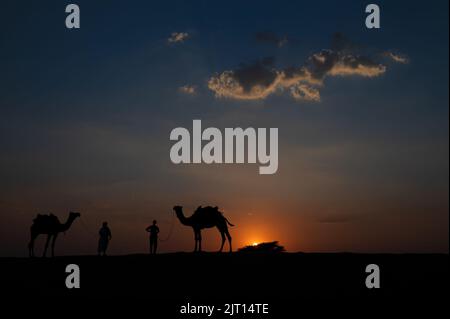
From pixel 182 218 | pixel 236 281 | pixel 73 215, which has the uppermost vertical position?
pixel 73 215

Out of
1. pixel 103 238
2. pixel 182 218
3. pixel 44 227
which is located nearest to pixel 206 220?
pixel 182 218

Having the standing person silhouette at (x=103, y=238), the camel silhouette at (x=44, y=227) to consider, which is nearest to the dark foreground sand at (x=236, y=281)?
Answer: the standing person silhouette at (x=103, y=238)

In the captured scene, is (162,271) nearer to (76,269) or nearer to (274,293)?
(76,269)

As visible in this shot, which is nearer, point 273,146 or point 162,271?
point 162,271

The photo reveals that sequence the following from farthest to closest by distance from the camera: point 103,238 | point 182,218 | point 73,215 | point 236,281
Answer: point 73,215
point 182,218
point 103,238
point 236,281

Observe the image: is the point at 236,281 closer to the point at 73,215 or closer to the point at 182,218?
the point at 182,218

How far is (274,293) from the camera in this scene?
1875 cm

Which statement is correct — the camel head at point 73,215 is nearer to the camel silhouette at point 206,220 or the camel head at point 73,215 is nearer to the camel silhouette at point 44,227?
the camel silhouette at point 44,227

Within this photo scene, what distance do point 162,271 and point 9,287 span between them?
5.63 metres

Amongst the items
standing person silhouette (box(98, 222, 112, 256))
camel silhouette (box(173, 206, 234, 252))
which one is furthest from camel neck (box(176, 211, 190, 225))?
standing person silhouette (box(98, 222, 112, 256))
